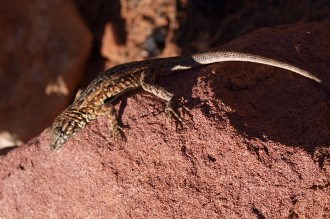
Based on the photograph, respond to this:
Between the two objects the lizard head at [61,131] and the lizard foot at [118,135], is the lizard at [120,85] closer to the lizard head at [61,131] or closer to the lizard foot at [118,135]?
the lizard head at [61,131]

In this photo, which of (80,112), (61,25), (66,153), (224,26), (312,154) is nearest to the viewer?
(312,154)

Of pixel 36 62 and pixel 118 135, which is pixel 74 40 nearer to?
pixel 36 62

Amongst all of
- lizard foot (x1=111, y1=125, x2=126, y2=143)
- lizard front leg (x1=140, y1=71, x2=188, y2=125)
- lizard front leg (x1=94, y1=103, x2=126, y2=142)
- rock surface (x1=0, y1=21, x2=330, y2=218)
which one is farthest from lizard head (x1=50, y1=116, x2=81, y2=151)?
lizard front leg (x1=140, y1=71, x2=188, y2=125)

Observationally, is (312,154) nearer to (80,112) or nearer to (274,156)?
(274,156)

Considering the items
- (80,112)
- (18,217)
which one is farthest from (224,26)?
(18,217)

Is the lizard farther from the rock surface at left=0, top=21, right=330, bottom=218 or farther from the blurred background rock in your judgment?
the blurred background rock

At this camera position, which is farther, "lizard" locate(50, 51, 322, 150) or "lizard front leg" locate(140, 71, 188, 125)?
"lizard" locate(50, 51, 322, 150)

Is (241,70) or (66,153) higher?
(241,70)

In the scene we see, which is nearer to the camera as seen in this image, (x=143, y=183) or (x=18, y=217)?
(x=143, y=183)
